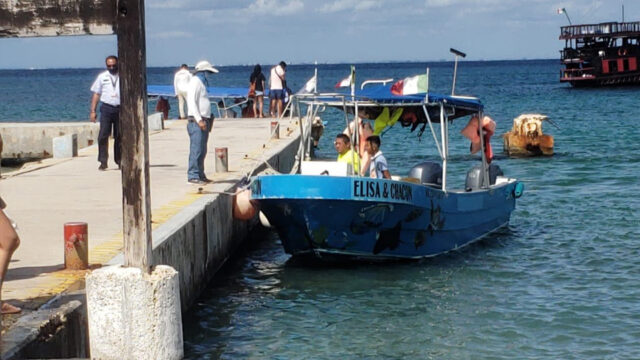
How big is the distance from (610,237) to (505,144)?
13746 millimetres

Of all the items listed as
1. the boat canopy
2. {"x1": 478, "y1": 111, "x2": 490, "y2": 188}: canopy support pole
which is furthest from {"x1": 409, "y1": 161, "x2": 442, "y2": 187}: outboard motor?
{"x1": 478, "y1": 111, "x2": 490, "y2": 188}: canopy support pole

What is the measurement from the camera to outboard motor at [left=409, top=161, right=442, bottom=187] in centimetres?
1548

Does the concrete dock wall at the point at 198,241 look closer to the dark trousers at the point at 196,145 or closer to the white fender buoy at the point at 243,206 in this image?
the white fender buoy at the point at 243,206

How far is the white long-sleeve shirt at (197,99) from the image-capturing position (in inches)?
593

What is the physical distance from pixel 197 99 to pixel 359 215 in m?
3.09

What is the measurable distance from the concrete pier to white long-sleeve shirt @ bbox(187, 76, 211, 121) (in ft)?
3.44

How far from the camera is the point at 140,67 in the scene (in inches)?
314

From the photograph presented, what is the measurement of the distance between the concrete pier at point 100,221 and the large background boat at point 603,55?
70918 mm

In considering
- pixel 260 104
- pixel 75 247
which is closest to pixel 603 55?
pixel 260 104

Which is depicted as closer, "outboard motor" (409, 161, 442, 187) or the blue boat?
the blue boat

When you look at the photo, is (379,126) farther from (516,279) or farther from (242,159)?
(242,159)

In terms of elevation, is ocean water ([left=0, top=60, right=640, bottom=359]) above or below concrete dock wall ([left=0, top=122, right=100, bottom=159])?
below

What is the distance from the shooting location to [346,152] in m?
14.7

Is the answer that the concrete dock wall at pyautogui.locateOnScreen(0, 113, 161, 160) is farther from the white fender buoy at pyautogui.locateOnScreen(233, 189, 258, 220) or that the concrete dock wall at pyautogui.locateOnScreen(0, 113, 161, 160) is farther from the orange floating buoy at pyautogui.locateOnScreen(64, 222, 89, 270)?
the orange floating buoy at pyautogui.locateOnScreen(64, 222, 89, 270)
